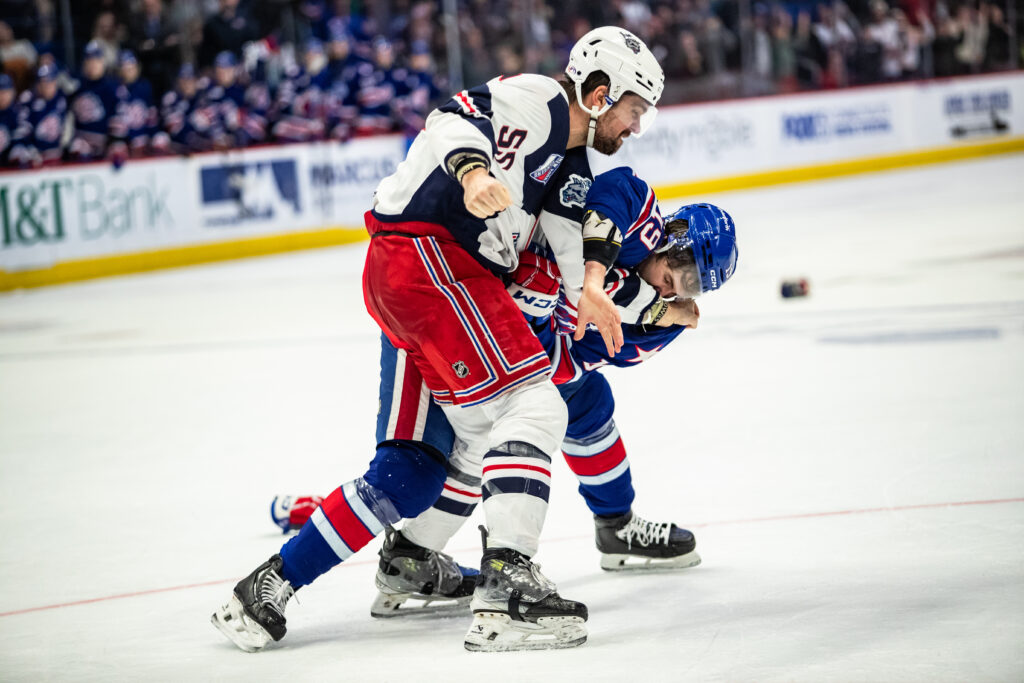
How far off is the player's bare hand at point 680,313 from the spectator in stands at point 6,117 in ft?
30.7

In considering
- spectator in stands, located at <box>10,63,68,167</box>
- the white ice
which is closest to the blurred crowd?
spectator in stands, located at <box>10,63,68,167</box>

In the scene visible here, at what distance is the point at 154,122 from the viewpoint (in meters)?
12.4

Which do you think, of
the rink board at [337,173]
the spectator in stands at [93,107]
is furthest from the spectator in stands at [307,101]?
the spectator in stands at [93,107]

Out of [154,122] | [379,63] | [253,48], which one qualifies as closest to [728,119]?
[379,63]

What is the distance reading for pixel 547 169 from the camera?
9.55 feet

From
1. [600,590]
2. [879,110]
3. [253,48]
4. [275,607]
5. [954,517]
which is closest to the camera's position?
[275,607]

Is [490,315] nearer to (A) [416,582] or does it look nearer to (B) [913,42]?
(A) [416,582]

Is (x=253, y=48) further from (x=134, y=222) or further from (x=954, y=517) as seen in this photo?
(x=954, y=517)

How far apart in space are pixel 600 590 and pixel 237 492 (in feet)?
5.53

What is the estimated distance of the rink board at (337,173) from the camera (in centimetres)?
1163

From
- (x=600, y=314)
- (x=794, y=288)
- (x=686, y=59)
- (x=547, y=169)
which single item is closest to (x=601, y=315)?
(x=600, y=314)

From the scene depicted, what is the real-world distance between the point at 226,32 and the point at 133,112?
1.53 m

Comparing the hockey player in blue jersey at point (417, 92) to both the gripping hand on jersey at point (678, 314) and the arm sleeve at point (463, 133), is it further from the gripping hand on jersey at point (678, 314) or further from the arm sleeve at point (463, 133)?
the arm sleeve at point (463, 133)

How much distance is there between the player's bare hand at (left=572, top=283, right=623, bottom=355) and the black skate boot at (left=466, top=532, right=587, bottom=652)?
51 centimetres
